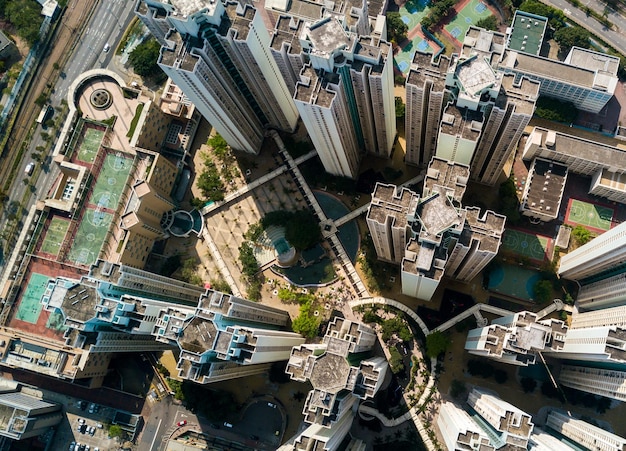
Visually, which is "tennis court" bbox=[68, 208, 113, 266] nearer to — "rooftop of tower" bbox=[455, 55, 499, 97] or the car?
the car

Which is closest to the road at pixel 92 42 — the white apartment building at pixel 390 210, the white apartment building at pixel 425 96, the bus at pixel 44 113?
the bus at pixel 44 113

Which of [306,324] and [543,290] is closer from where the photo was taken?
[543,290]

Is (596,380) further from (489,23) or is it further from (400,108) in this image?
(489,23)

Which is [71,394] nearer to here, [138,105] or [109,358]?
[109,358]

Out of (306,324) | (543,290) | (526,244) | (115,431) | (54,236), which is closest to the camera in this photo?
(543,290)

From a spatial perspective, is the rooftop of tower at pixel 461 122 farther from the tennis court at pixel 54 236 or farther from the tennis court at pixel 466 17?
the tennis court at pixel 54 236

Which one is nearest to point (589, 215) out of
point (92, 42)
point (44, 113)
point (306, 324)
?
point (306, 324)

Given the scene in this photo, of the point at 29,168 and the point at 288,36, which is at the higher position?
the point at 288,36
